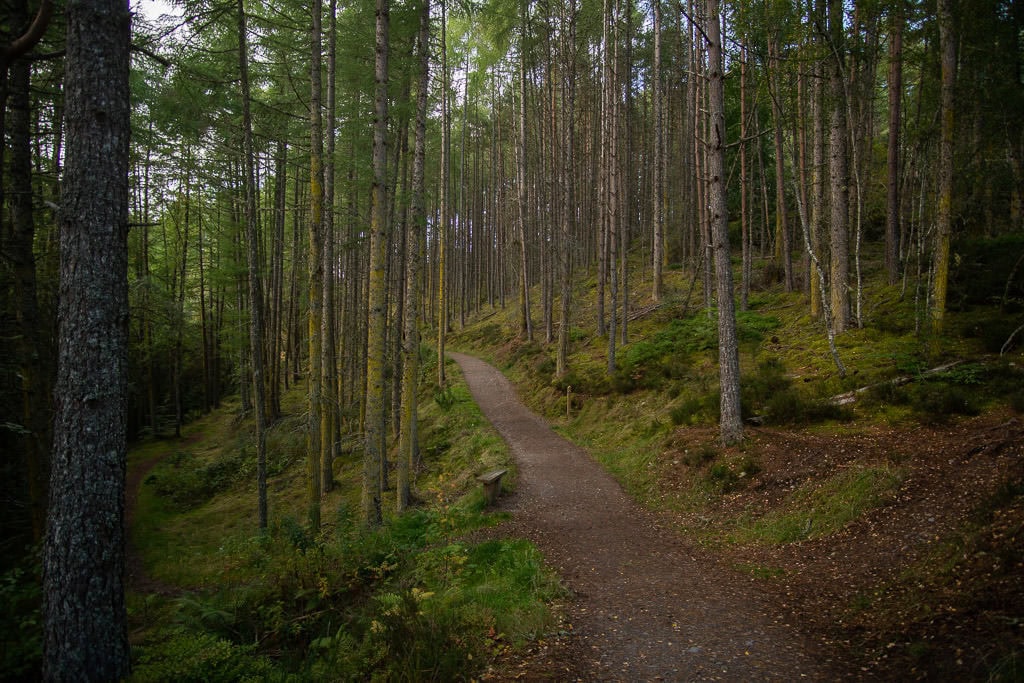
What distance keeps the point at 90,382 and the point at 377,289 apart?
4.48 meters

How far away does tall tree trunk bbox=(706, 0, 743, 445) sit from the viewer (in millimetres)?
8250

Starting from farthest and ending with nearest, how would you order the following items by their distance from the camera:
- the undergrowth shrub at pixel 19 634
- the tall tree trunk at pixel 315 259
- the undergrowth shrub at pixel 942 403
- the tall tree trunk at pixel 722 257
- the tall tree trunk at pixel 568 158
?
1. the tall tree trunk at pixel 568 158
2. the tall tree trunk at pixel 315 259
3. the tall tree trunk at pixel 722 257
4. the undergrowth shrub at pixel 942 403
5. the undergrowth shrub at pixel 19 634

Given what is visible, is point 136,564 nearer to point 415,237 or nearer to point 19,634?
point 19,634

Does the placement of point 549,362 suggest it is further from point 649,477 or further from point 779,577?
point 779,577

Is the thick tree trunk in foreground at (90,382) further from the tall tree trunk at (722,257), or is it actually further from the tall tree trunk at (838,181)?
the tall tree trunk at (838,181)

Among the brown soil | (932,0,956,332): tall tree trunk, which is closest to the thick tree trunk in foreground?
the brown soil

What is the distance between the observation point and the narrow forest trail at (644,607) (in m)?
3.78

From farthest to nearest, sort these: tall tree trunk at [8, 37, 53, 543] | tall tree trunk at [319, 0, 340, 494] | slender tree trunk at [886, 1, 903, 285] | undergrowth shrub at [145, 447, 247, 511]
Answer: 1. undergrowth shrub at [145, 447, 247, 511]
2. slender tree trunk at [886, 1, 903, 285]
3. tall tree trunk at [319, 0, 340, 494]
4. tall tree trunk at [8, 37, 53, 543]

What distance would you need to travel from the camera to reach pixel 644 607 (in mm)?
4828

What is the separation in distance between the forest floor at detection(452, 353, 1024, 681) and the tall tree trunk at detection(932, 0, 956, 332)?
3.31m

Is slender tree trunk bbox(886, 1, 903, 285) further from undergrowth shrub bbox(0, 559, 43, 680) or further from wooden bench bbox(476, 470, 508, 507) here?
undergrowth shrub bbox(0, 559, 43, 680)

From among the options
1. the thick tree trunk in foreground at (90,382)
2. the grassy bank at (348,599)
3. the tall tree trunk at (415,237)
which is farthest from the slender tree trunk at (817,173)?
the thick tree trunk in foreground at (90,382)

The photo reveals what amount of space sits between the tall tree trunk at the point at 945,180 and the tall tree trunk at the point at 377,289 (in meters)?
9.82

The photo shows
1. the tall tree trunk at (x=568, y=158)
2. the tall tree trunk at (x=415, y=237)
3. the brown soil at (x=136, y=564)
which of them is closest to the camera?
the tall tree trunk at (x=415, y=237)
